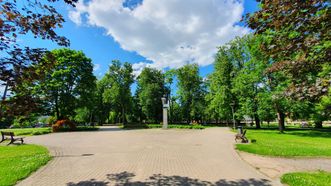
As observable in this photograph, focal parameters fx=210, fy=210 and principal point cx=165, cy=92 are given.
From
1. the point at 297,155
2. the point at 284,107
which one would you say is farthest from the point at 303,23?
the point at 284,107

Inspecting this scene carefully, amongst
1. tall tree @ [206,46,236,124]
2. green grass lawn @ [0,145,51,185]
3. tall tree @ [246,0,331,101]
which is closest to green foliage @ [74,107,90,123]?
tall tree @ [206,46,236,124]

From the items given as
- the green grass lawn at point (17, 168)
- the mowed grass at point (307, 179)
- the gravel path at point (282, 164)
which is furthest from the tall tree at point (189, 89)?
the mowed grass at point (307, 179)

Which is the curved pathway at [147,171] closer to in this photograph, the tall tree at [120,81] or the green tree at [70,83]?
the green tree at [70,83]

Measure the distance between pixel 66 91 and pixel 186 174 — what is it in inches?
1248

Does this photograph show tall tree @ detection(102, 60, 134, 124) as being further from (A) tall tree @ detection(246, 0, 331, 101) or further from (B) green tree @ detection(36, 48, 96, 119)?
(A) tall tree @ detection(246, 0, 331, 101)

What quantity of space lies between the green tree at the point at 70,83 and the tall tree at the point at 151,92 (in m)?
17.7

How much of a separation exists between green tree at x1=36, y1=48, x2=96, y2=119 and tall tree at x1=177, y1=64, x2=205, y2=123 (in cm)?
2400

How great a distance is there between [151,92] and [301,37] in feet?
160

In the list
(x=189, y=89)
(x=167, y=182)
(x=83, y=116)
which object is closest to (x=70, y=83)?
(x=189, y=89)

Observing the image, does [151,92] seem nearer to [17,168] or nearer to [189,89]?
[189,89]

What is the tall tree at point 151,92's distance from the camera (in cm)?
5244

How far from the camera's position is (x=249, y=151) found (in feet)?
36.0

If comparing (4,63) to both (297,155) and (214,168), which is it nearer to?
(214,168)

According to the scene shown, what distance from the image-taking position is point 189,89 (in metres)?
53.9
